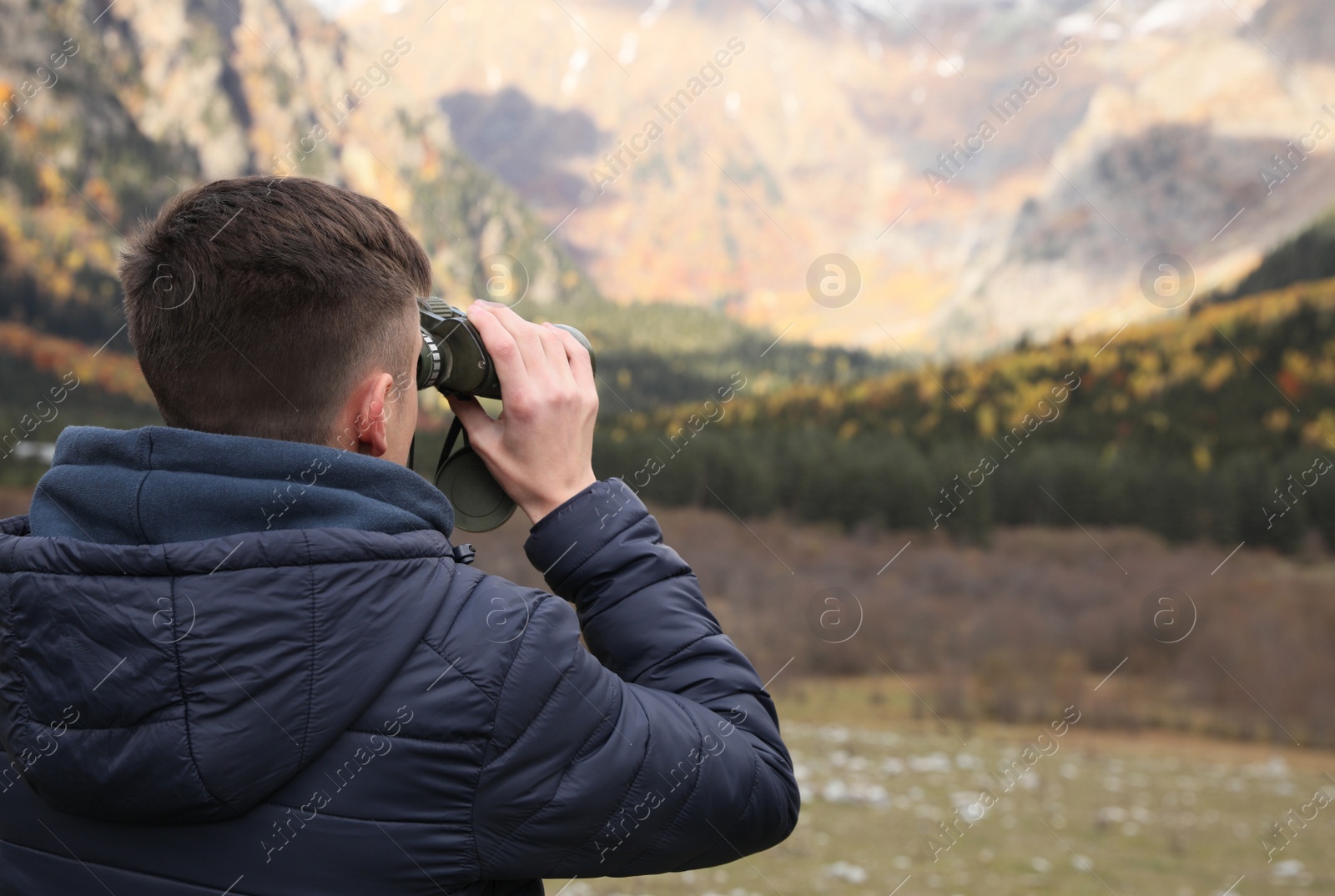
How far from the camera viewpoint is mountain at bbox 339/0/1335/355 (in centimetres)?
9925

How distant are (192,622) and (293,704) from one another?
0.10 meters

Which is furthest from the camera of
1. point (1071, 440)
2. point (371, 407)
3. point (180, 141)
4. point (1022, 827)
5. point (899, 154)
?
point (899, 154)

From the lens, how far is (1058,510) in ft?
130

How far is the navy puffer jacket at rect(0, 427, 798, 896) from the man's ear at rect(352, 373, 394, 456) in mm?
63

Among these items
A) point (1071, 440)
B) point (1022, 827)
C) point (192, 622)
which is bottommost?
point (1071, 440)

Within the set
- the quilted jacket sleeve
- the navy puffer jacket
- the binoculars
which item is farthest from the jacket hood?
the binoculars

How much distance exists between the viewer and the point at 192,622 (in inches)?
32.7

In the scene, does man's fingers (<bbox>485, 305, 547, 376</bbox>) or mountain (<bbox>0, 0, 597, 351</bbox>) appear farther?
mountain (<bbox>0, 0, 597, 351</bbox>)

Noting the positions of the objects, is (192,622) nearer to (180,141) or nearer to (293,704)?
(293,704)

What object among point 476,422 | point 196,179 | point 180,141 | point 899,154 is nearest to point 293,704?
point 476,422

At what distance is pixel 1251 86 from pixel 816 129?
68.3 metres

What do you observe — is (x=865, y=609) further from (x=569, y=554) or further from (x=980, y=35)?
(x=980, y=35)

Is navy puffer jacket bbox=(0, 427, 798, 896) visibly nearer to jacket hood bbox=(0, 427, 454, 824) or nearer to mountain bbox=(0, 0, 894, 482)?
jacket hood bbox=(0, 427, 454, 824)

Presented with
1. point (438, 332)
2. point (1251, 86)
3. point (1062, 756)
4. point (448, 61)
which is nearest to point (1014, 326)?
point (1251, 86)
